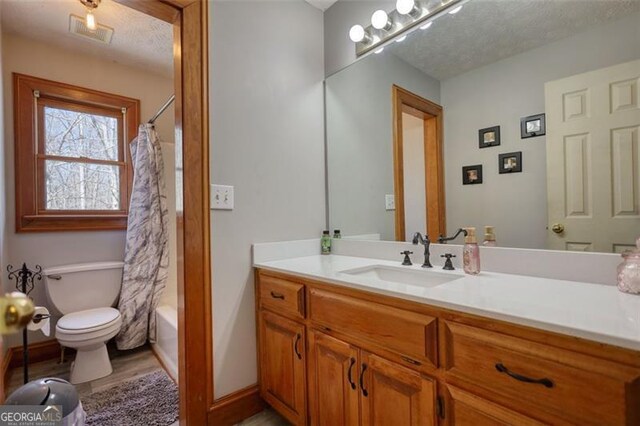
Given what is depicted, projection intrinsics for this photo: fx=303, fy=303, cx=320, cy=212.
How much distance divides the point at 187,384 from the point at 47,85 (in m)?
2.50

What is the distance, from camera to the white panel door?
39.3 inches

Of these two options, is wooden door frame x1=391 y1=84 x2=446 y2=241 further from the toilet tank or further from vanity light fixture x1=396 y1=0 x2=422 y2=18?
the toilet tank

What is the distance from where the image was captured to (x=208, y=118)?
148cm

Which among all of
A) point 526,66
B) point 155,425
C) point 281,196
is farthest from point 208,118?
point 155,425

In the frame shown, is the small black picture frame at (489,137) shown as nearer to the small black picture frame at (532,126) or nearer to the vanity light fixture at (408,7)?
the small black picture frame at (532,126)

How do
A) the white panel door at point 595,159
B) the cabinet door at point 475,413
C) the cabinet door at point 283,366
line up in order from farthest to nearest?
the cabinet door at point 283,366 < the white panel door at point 595,159 < the cabinet door at point 475,413

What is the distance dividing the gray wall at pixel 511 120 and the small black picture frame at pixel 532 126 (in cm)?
2

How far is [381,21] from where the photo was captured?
1.62 m

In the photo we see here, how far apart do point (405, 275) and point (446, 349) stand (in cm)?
56

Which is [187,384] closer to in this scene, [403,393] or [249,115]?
[403,393]

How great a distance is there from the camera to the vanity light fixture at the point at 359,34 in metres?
1.74

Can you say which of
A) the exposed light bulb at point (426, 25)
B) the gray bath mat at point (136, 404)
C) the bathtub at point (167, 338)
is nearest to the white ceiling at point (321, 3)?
the exposed light bulb at point (426, 25)

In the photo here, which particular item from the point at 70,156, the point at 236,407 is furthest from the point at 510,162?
the point at 70,156

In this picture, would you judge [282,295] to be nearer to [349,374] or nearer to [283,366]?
[283,366]
